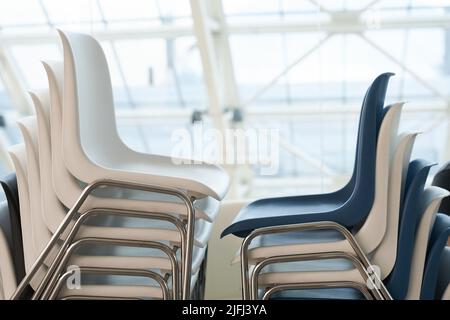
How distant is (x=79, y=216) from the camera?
1.76 metres

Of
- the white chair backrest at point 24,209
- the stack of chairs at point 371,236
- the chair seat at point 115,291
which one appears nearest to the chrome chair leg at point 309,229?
the stack of chairs at point 371,236

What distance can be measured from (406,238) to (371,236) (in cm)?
9

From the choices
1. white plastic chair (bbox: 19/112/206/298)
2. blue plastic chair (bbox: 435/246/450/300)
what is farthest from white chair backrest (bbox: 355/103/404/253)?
white plastic chair (bbox: 19/112/206/298)

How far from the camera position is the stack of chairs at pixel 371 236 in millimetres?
1702

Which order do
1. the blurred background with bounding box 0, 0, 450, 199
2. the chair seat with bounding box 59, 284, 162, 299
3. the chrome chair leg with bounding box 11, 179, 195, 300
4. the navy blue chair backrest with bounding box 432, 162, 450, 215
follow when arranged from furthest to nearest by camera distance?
the blurred background with bounding box 0, 0, 450, 199 < the navy blue chair backrest with bounding box 432, 162, 450, 215 < the chair seat with bounding box 59, 284, 162, 299 < the chrome chair leg with bounding box 11, 179, 195, 300

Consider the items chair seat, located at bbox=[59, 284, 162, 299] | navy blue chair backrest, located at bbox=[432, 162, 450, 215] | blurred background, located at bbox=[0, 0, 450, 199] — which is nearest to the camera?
chair seat, located at bbox=[59, 284, 162, 299]

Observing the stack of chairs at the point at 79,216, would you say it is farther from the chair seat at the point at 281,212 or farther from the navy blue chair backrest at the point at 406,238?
the navy blue chair backrest at the point at 406,238

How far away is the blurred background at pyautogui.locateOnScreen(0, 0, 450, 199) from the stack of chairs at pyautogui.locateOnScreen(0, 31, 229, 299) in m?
3.33

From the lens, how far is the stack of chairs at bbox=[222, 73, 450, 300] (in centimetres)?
170

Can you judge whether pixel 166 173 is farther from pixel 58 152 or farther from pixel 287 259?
pixel 287 259

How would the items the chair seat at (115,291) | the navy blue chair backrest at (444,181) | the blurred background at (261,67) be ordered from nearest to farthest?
the chair seat at (115,291) → the navy blue chair backrest at (444,181) → the blurred background at (261,67)

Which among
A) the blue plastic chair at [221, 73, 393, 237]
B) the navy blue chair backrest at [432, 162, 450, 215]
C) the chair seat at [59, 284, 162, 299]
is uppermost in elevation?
the navy blue chair backrest at [432, 162, 450, 215]

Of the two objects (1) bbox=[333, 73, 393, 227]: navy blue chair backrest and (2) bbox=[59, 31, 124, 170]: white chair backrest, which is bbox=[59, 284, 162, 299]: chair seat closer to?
(2) bbox=[59, 31, 124, 170]: white chair backrest

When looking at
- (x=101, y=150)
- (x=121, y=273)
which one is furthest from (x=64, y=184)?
(x=101, y=150)
